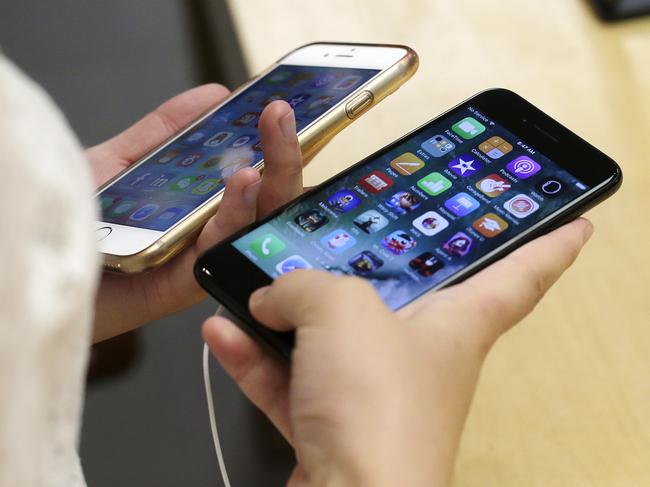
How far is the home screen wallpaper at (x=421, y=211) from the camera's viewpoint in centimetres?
45

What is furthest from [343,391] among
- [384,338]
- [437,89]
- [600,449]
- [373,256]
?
[437,89]

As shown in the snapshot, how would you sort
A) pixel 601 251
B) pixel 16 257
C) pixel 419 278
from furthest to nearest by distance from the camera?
pixel 601 251 → pixel 419 278 → pixel 16 257

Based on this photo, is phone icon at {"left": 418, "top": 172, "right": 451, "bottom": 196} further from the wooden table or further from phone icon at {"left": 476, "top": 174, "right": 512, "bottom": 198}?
the wooden table

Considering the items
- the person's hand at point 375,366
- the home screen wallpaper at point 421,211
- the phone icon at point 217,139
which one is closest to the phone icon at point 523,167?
the home screen wallpaper at point 421,211

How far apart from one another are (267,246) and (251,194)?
0.24ft

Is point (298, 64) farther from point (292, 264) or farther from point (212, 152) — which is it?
point (292, 264)

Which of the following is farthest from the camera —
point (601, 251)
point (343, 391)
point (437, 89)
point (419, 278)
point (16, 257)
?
point (437, 89)

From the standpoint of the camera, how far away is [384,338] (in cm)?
33

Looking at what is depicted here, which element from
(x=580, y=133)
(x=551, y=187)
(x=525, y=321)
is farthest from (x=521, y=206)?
(x=580, y=133)

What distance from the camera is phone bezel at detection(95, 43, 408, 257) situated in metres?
0.57

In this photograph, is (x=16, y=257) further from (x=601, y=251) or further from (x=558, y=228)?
(x=601, y=251)

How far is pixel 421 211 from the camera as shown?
485 millimetres

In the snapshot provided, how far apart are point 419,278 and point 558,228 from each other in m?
0.09

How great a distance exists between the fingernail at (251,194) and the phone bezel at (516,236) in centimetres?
5
